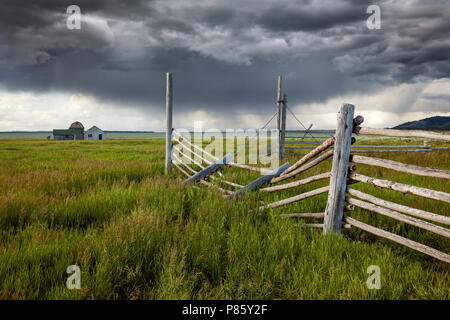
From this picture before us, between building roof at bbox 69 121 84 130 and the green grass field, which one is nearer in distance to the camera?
the green grass field

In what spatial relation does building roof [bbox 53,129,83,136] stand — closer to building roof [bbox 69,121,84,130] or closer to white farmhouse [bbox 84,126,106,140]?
white farmhouse [bbox 84,126,106,140]

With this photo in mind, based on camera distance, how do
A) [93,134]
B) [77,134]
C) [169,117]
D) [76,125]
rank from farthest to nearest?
[76,125], [93,134], [77,134], [169,117]

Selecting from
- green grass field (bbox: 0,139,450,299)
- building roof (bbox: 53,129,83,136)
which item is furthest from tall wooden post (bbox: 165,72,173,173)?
building roof (bbox: 53,129,83,136)

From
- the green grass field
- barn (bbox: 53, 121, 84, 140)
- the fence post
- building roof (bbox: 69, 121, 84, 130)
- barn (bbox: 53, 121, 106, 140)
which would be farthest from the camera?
building roof (bbox: 69, 121, 84, 130)

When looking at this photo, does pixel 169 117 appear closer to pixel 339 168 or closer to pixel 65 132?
pixel 339 168

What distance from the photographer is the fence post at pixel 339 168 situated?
3098 millimetres

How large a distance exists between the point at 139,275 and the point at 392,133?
3.04 meters

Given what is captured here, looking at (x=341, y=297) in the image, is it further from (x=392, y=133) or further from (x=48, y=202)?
(x=48, y=202)

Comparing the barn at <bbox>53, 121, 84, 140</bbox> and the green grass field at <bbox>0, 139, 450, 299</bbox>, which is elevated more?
the barn at <bbox>53, 121, 84, 140</bbox>

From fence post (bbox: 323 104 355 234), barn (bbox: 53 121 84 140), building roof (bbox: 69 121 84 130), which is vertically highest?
building roof (bbox: 69 121 84 130)

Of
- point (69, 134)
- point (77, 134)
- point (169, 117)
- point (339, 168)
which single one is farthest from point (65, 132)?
point (339, 168)

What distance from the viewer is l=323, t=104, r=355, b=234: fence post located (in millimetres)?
3098

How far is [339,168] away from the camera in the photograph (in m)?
3.17
